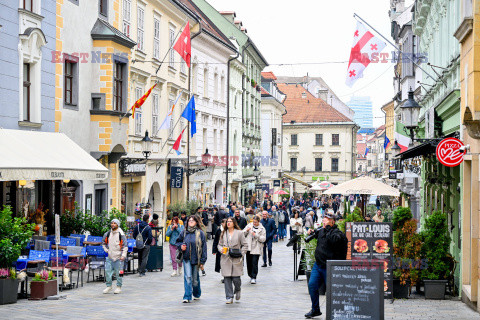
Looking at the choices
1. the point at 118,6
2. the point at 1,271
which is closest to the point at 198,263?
the point at 1,271

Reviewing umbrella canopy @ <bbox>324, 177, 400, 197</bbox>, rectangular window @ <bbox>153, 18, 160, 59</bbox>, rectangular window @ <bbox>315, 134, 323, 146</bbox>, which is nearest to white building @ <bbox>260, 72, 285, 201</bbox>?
rectangular window @ <bbox>315, 134, 323, 146</bbox>

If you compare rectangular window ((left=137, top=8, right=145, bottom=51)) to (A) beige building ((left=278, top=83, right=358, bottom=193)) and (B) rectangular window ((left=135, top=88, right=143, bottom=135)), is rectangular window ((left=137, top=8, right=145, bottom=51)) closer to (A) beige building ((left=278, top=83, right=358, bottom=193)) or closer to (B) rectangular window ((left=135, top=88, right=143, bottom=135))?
(B) rectangular window ((left=135, top=88, right=143, bottom=135))

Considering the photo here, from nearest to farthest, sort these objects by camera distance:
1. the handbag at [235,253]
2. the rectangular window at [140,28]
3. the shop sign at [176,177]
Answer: the handbag at [235,253], the rectangular window at [140,28], the shop sign at [176,177]

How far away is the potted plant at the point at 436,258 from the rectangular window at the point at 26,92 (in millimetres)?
10769

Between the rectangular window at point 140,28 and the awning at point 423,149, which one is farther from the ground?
the rectangular window at point 140,28

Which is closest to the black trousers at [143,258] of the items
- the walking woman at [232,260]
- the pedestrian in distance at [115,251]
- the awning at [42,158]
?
the awning at [42,158]

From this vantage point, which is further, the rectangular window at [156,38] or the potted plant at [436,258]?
the rectangular window at [156,38]

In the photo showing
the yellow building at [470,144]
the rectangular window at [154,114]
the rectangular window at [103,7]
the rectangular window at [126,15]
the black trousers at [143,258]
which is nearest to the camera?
the yellow building at [470,144]

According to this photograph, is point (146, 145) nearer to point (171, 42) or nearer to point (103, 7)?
point (171, 42)

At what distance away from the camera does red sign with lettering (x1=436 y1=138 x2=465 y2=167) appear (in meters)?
14.6

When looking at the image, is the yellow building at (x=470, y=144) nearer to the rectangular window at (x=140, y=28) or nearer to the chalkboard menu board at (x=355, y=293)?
the chalkboard menu board at (x=355, y=293)

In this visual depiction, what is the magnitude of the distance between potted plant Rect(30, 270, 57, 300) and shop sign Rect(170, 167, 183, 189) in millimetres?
19042

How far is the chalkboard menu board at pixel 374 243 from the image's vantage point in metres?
14.8

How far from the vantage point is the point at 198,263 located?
14.9 m
